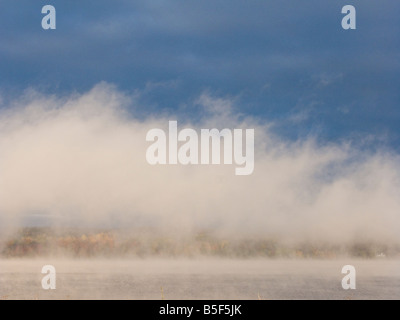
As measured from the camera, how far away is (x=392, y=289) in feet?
639

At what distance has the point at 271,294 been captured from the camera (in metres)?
155
